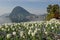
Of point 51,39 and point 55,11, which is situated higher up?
point 51,39

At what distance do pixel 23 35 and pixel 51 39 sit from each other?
34.9 inches

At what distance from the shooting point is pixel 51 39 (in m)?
8.57

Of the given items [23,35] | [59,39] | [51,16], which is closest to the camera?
[59,39]

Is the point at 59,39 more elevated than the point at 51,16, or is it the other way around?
the point at 59,39

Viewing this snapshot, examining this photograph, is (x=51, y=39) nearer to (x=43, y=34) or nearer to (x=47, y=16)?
(x=43, y=34)

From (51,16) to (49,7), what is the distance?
1471 millimetres

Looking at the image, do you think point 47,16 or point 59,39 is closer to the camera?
point 59,39

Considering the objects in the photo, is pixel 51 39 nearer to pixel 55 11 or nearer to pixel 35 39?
pixel 35 39

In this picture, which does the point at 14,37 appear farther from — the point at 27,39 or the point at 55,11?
the point at 55,11

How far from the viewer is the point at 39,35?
8.95 metres

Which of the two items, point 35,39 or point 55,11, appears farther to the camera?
point 55,11

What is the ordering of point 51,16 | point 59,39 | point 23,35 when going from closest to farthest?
point 59,39 < point 23,35 < point 51,16

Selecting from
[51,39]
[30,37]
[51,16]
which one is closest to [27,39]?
[30,37]

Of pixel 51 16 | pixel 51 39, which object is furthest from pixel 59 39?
pixel 51 16
